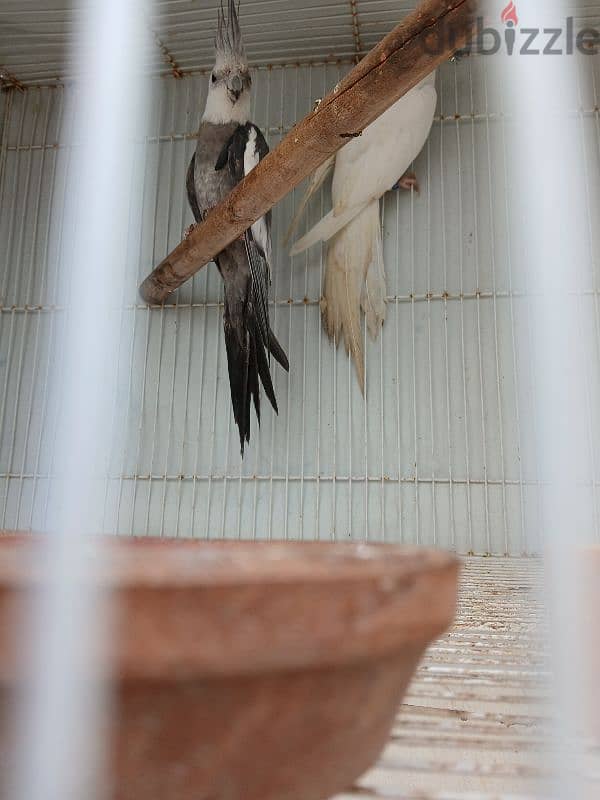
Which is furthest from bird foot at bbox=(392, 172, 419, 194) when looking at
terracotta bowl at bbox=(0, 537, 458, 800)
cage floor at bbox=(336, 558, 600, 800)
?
terracotta bowl at bbox=(0, 537, 458, 800)

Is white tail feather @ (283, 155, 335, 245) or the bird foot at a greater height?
the bird foot

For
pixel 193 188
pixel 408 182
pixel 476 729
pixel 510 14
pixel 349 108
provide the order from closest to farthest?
pixel 476 729, pixel 349 108, pixel 510 14, pixel 193 188, pixel 408 182

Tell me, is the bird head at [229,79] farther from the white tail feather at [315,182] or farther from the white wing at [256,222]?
the white tail feather at [315,182]

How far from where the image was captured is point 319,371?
6.72 feet

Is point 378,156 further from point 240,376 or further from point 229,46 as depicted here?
point 240,376

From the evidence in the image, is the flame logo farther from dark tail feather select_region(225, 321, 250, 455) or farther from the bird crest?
dark tail feather select_region(225, 321, 250, 455)

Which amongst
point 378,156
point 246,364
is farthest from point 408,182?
point 246,364

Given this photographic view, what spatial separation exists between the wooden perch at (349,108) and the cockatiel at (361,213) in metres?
0.45

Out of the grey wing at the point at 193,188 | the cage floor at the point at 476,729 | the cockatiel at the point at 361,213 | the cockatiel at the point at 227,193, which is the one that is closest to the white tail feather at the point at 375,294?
the cockatiel at the point at 361,213

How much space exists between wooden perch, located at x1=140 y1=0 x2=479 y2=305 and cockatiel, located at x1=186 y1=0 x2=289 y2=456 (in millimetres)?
144

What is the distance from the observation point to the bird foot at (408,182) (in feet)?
6.84

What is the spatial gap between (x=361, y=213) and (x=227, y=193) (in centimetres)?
39

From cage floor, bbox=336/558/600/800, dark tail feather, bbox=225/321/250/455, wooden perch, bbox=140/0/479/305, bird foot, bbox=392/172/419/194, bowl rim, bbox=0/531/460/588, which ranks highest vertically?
bird foot, bbox=392/172/419/194

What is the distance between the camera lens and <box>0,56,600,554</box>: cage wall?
1.95 meters
